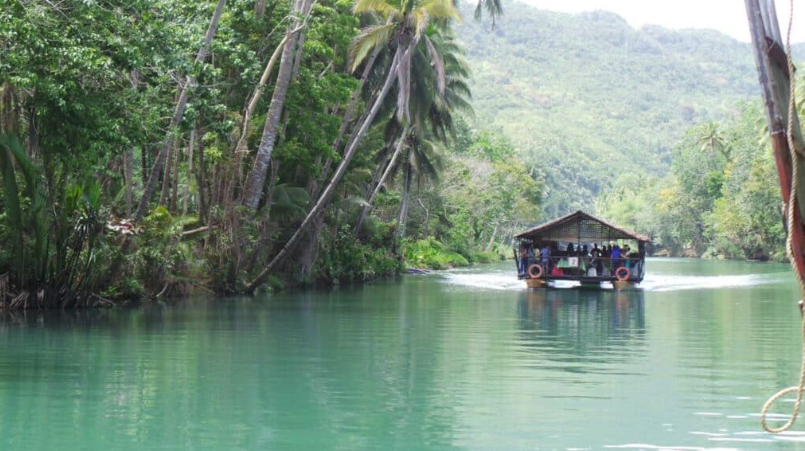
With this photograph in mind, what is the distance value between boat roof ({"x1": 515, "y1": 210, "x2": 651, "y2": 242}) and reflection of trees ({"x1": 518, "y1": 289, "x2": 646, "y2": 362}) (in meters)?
2.45

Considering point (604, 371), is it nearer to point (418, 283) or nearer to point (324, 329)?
point (324, 329)

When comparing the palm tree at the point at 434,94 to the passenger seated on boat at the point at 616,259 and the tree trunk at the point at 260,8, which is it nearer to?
the tree trunk at the point at 260,8

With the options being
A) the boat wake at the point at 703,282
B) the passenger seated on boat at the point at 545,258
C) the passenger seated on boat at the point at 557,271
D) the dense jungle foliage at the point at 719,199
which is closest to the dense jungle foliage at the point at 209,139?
the passenger seated on boat at the point at 545,258

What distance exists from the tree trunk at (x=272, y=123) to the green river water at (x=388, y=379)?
3.81 m

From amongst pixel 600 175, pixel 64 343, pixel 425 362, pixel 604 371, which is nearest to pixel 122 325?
pixel 64 343

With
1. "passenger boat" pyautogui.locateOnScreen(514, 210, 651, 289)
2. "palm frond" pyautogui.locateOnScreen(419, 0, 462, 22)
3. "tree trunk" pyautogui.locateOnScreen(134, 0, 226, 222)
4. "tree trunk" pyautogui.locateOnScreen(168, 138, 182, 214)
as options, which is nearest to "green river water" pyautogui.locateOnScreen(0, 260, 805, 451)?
"tree trunk" pyautogui.locateOnScreen(134, 0, 226, 222)

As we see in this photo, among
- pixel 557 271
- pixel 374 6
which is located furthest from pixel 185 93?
pixel 557 271

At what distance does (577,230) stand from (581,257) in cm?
94

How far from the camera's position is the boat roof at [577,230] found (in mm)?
34531

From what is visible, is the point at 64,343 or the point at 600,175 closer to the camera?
the point at 64,343

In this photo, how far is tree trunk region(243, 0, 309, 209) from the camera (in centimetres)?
2527

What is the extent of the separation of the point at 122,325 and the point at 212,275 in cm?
822

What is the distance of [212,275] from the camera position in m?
27.0

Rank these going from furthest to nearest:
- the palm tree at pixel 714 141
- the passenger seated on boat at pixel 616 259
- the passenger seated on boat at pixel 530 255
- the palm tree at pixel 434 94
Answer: the palm tree at pixel 714 141 < the palm tree at pixel 434 94 < the passenger seated on boat at pixel 530 255 < the passenger seated on boat at pixel 616 259
